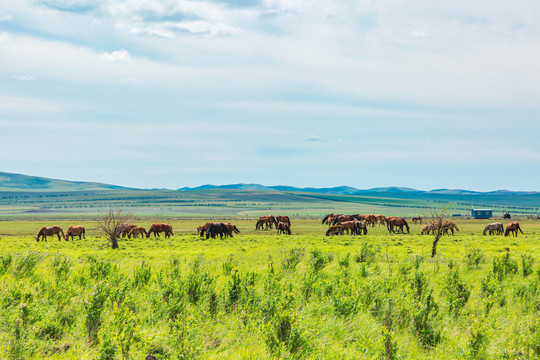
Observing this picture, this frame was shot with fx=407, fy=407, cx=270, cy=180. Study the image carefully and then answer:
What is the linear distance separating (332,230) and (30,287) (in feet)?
127

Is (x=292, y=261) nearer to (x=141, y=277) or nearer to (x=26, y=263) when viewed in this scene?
(x=141, y=277)

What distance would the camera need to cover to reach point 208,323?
329 inches

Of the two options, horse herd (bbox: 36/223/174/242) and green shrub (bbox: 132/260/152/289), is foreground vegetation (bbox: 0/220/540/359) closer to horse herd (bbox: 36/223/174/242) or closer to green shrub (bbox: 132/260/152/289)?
green shrub (bbox: 132/260/152/289)

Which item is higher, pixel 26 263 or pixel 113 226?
pixel 26 263

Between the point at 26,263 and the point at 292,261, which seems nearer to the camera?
the point at 26,263

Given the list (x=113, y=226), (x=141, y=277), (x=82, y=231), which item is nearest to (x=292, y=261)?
(x=141, y=277)

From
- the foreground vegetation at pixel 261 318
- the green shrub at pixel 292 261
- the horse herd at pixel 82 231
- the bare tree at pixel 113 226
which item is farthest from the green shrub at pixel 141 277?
the horse herd at pixel 82 231

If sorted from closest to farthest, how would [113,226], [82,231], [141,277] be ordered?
[141,277]
[113,226]
[82,231]

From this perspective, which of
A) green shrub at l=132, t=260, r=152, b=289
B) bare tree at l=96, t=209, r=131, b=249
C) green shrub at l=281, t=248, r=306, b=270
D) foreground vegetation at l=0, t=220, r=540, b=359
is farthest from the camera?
bare tree at l=96, t=209, r=131, b=249

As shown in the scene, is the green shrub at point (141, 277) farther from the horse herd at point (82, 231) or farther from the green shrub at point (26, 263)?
the horse herd at point (82, 231)

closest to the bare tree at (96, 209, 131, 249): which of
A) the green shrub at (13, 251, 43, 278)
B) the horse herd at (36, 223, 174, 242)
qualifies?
the horse herd at (36, 223, 174, 242)

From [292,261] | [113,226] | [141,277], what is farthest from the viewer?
[113,226]

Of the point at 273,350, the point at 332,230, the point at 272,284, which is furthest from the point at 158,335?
the point at 332,230

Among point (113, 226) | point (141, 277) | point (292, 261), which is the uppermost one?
point (141, 277)
